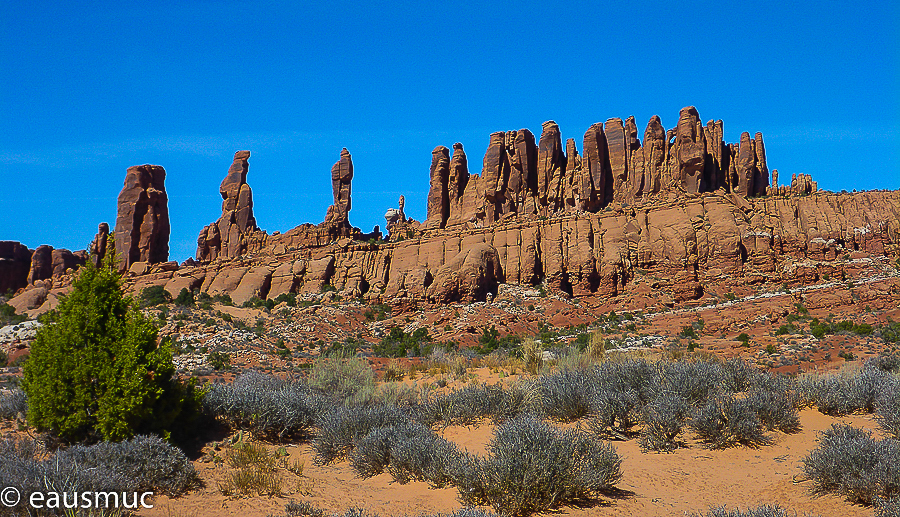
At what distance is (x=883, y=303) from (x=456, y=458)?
38.5m

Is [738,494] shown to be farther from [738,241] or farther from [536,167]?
[536,167]

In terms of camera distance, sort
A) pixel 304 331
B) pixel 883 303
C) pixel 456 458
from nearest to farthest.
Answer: pixel 456 458
pixel 883 303
pixel 304 331

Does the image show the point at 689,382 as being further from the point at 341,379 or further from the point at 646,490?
the point at 341,379

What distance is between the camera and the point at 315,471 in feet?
31.0

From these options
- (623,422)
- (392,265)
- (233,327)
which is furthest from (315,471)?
(392,265)

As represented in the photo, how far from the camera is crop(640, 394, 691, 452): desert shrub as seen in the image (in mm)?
9742

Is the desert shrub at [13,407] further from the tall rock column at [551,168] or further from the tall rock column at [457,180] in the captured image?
the tall rock column at [457,180]

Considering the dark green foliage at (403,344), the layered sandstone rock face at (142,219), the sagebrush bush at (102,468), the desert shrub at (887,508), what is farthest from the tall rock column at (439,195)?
the desert shrub at (887,508)

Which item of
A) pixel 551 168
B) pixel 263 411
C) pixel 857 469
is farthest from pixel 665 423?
pixel 551 168

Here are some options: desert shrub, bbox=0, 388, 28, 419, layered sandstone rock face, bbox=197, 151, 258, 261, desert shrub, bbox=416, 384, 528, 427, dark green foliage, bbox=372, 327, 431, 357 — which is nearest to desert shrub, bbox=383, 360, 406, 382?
desert shrub, bbox=416, 384, 528, 427

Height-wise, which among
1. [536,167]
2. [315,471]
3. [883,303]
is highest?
[536,167]

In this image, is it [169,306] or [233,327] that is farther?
[169,306]

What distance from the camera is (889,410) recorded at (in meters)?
9.92

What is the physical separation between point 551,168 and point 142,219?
51.5 meters
